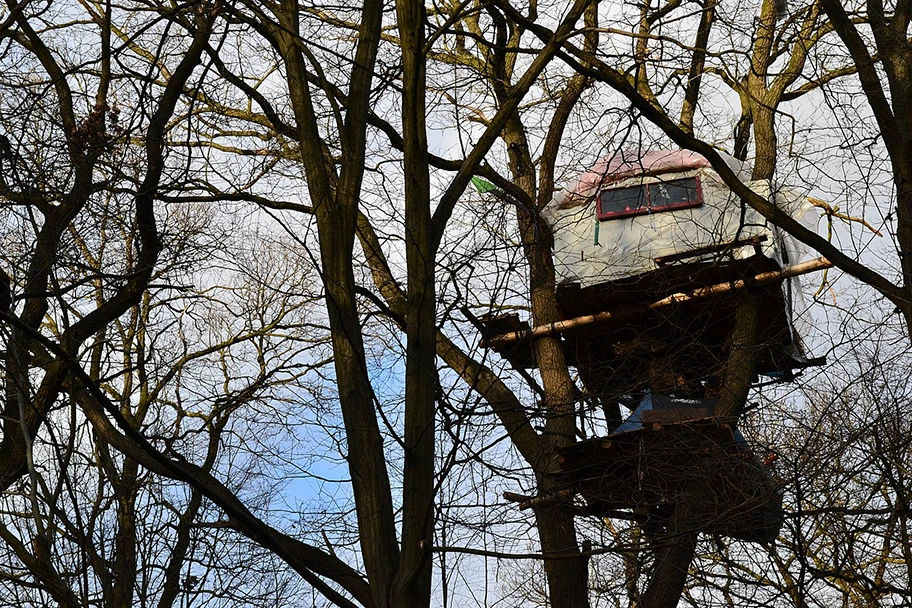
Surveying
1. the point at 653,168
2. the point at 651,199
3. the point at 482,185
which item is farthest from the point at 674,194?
the point at 482,185

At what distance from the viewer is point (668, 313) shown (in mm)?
7172

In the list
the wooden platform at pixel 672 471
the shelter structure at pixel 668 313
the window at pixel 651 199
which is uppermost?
the window at pixel 651 199

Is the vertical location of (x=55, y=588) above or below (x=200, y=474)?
below

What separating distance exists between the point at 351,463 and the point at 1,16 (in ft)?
9.80

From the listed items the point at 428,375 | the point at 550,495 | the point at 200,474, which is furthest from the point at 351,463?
the point at 550,495

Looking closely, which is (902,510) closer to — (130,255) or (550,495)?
(550,495)

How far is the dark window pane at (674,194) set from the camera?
301 inches

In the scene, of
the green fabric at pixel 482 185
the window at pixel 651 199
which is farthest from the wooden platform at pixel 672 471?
the green fabric at pixel 482 185

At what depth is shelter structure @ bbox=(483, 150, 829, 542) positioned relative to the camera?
615 cm

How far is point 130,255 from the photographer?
564 cm

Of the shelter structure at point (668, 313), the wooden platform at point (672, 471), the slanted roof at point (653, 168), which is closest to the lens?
the wooden platform at point (672, 471)

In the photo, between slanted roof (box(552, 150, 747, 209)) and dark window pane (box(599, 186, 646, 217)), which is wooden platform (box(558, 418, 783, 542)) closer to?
dark window pane (box(599, 186, 646, 217))

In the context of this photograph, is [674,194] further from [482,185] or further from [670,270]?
[482,185]

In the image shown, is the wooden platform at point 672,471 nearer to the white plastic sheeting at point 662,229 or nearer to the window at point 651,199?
the white plastic sheeting at point 662,229
